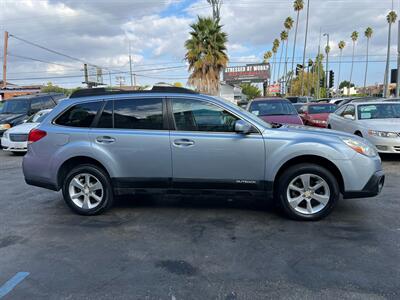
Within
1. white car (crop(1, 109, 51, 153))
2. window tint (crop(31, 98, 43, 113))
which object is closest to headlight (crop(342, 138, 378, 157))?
white car (crop(1, 109, 51, 153))

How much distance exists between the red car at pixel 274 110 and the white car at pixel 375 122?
54.9 inches

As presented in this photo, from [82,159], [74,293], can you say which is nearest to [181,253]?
[74,293]

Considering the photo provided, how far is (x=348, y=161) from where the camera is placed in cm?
472

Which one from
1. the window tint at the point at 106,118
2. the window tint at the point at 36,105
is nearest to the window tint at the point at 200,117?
the window tint at the point at 106,118

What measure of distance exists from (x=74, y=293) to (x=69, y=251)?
96cm

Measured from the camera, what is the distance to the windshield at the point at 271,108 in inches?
427

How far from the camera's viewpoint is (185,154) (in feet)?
16.3

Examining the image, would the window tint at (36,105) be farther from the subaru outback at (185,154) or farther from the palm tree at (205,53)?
the palm tree at (205,53)

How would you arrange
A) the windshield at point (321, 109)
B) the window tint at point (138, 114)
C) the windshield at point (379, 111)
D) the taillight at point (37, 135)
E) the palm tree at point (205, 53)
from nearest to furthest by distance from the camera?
the window tint at point (138, 114)
the taillight at point (37, 135)
the windshield at point (379, 111)
the windshield at point (321, 109)
the palm tree at point (205, 53)

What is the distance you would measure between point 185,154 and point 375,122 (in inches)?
251

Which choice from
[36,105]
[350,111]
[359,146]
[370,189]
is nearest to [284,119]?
[350,111]

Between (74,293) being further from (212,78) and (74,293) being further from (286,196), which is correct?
(212,78)

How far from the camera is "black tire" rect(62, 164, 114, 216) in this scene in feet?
17.1

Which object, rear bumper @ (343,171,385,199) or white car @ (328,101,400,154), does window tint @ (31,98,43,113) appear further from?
rear bumper @ (343,171,385,199)
